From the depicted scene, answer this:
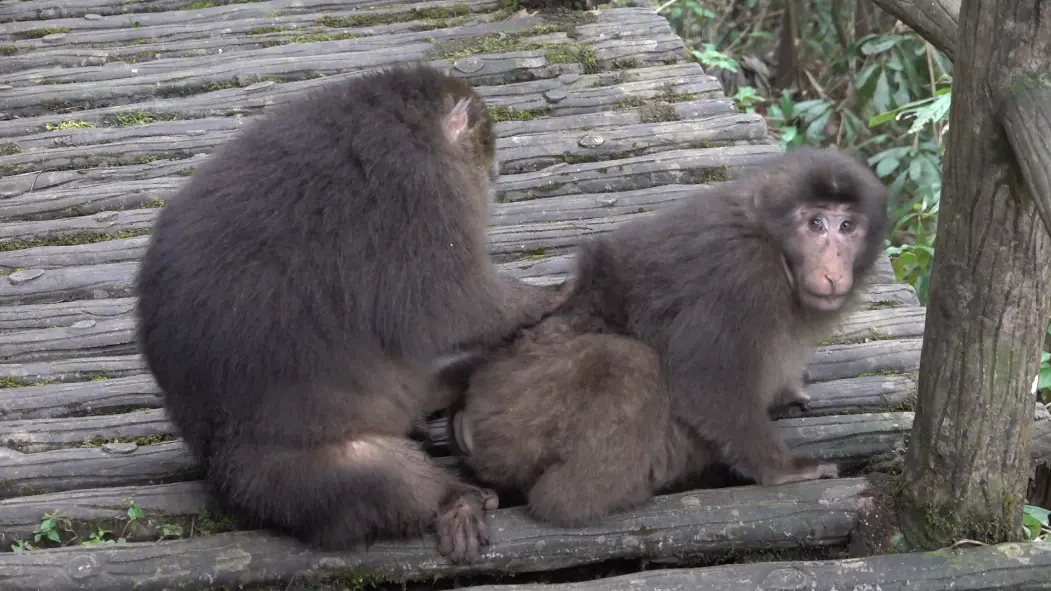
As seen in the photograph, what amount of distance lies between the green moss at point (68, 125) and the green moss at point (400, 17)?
1688mm

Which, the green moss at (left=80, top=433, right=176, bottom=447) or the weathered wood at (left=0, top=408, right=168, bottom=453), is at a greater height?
the weathered wood at (left=0, top=408, right=168, bottom=453)

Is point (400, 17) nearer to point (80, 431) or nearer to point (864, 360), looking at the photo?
point (80, 431)

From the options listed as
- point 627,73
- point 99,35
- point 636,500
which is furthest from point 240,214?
point 99,35

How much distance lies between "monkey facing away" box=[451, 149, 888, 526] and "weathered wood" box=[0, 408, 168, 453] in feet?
4.07

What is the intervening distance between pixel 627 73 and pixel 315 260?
3298 millimetres

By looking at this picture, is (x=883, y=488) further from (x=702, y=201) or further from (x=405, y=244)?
(x=405, y=244)

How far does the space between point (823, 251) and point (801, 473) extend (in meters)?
0.80

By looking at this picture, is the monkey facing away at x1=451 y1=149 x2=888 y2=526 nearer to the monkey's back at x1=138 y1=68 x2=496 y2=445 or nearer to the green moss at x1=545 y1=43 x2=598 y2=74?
the monkey's back at x1=138 y1=68 x2=496 y2=445

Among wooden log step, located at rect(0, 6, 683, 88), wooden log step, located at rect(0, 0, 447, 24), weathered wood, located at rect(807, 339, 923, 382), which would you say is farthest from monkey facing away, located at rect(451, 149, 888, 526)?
wooden log step, located at rect(0, 0, 447, 24)

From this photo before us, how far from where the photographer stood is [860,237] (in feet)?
13.0

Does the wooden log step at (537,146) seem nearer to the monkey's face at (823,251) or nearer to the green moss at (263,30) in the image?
the green moss at (263,30)

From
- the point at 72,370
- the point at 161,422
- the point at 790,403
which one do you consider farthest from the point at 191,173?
the point at 790,403

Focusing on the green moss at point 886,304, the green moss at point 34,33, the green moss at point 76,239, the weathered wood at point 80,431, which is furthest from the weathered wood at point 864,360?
the green moss at point 34,33

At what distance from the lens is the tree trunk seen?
3066 mm
